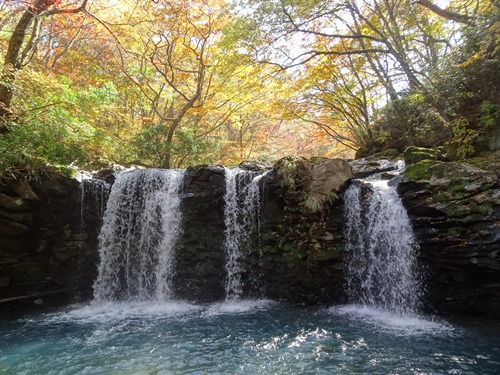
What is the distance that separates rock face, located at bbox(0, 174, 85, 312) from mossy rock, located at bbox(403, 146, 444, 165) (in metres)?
10.8

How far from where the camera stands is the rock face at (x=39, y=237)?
8.83m

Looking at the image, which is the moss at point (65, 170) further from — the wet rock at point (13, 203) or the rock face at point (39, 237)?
the wet rock at point (13, 203)

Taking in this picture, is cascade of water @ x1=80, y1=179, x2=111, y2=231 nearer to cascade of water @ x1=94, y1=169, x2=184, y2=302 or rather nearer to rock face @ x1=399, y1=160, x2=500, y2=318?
cascade of water @ x1=94, y1=169, x2=184, y2=302

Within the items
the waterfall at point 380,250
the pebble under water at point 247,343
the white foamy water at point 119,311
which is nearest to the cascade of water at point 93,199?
the white foamy water at point 119,311

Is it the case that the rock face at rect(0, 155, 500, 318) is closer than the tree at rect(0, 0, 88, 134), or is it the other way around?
the rock face at rect(0, 155, 500, 318)

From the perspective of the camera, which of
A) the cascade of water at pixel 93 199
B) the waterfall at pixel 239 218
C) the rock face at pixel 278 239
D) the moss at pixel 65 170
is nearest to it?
the rock face at pixel 278 239

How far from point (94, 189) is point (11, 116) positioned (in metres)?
3.24

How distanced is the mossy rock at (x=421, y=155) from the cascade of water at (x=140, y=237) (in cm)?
752

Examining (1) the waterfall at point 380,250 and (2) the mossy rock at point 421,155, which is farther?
(2) the mossy rock at point 421,155

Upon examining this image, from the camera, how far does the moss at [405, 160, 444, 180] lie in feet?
26.6

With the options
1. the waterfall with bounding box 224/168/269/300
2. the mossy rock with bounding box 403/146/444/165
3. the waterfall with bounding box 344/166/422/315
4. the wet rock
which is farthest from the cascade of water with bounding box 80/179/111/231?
the mossy rock with bounding box 403/146/444/165

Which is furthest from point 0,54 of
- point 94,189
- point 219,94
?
point 219,94

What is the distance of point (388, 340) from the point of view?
6051 millimetres

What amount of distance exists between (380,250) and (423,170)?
2.45m
